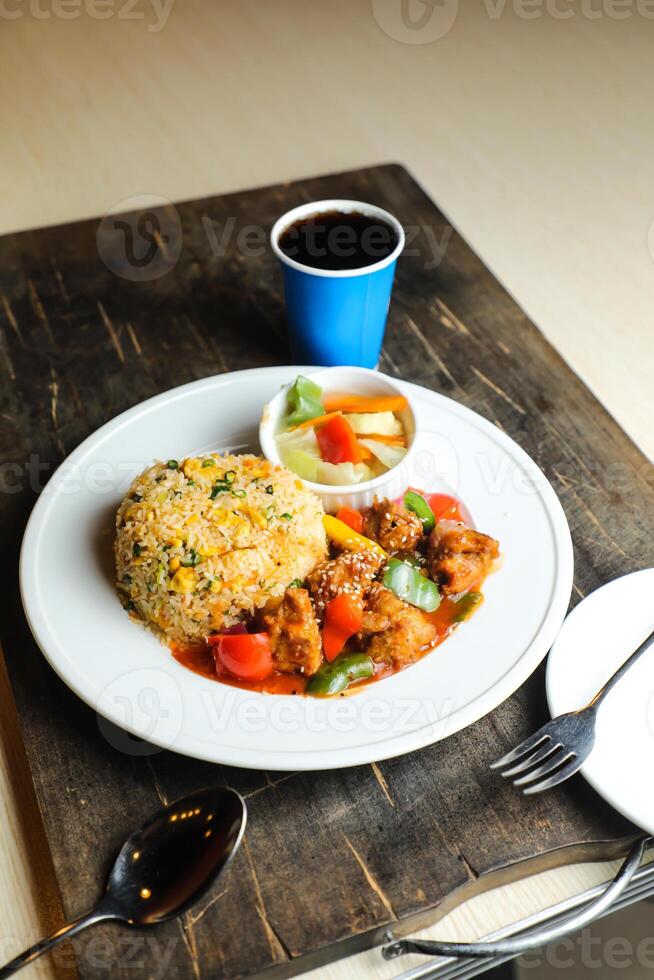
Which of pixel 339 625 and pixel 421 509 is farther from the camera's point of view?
pixel 421 509

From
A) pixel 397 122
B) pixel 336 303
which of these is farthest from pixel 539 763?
pixel 397 122

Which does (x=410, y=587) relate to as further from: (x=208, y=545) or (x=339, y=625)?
(x=208, y=545)

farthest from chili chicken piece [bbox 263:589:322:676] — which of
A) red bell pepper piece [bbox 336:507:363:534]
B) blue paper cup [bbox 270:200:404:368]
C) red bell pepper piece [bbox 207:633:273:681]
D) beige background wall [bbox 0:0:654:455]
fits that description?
beige background wall [bbox 0:0:654:455]

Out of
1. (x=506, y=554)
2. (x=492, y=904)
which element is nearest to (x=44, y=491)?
(x=506, y=554)

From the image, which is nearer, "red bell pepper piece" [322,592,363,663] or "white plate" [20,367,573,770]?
"white plate" [20,367,573,770]

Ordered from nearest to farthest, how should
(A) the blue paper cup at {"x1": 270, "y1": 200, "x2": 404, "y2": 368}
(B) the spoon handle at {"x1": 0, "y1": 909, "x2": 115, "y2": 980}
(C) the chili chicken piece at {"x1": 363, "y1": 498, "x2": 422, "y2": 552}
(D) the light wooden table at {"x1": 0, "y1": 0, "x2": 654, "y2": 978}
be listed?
(B) the spoon handle at {"x1": 0, "y1": 909, "x2": 115, "y2": 980} → (C) the chili chicken piece at {"x1": 363, "y1": 498, "x2": 422, "y2": 552} → (A) the blue paper cup at {"x1": 270, "y1": 200, "x2": 404, "y2": 368} → (D) the light wooden table at {"x1": 0, "y1": 0, "x2": 654, "y2": 978}

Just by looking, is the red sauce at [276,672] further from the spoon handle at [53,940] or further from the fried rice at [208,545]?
the spoon handle at [53,940]

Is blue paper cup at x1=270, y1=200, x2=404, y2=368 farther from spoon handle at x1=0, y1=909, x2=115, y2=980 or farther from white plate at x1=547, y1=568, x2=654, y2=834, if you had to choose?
spoon handle at x1=0, y1=909, x2=115, y2=980

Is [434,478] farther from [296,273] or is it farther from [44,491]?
[44,491]
